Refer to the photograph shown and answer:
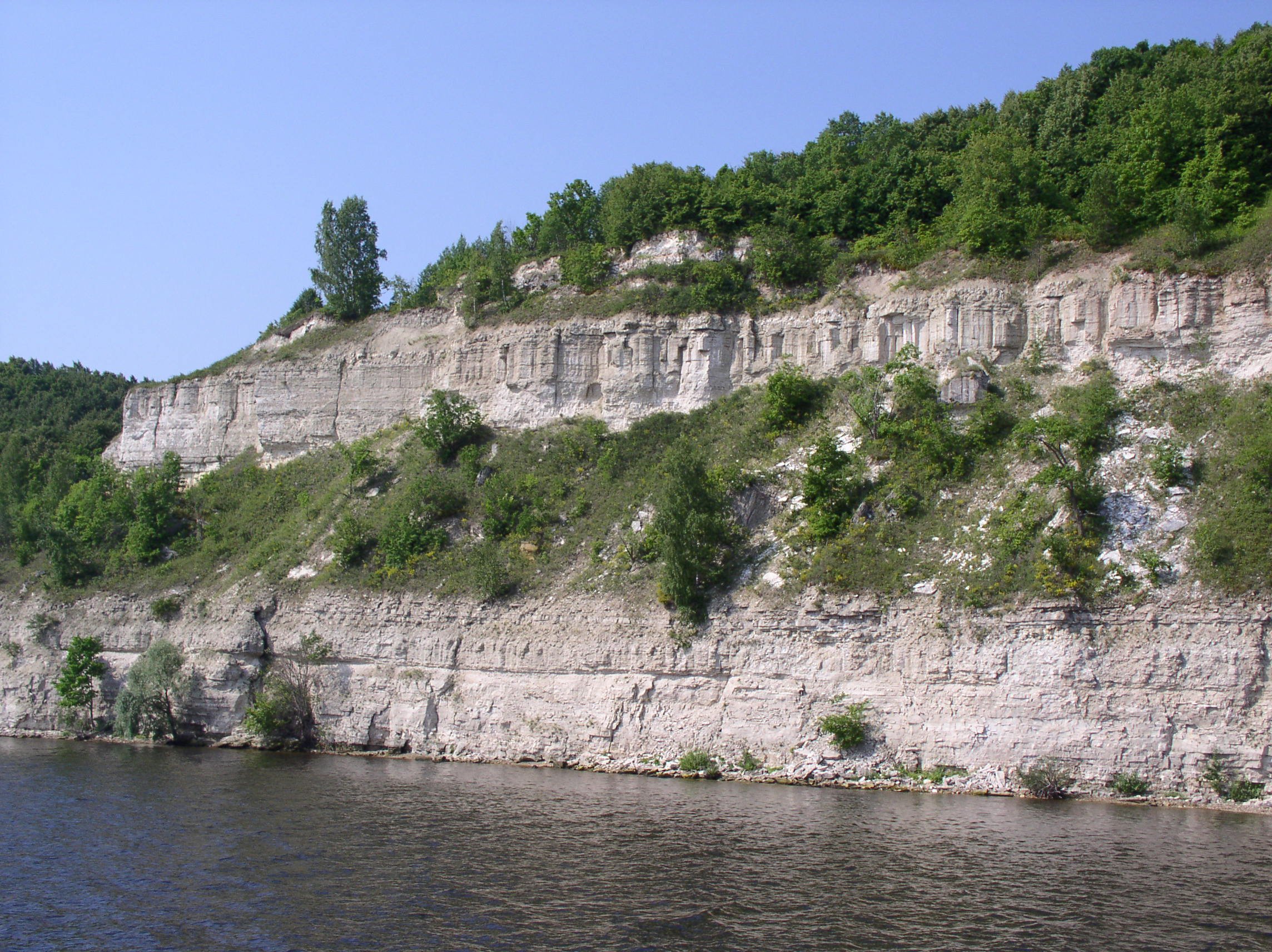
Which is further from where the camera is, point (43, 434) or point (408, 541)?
point (43, 434)

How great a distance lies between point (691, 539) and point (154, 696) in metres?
24.6

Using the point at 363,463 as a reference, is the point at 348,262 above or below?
above

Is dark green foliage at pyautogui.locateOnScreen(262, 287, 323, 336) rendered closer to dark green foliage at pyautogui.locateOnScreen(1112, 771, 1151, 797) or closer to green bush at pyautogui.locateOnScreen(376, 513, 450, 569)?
green bush at pyautogui.locateOnScreen(376, 513, 450, 569)

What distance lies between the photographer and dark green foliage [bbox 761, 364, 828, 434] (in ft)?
137

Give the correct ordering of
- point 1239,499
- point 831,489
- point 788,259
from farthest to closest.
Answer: point 788,259, point 831,489, point 1239,499

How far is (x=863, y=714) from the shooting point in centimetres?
3216

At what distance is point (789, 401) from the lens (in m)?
42.0

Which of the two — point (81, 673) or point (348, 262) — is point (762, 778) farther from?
point (348, 262)

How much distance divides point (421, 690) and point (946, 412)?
2341cm

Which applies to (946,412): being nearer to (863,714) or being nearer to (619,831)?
(863,714)

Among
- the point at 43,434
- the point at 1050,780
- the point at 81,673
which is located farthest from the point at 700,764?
the point at 43,434

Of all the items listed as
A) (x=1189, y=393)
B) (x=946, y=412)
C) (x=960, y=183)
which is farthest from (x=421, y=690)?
(x=960, y=183)

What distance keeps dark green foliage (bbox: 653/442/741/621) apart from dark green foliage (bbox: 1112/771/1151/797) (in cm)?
1400

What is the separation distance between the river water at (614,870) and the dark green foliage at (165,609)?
13.7 m
